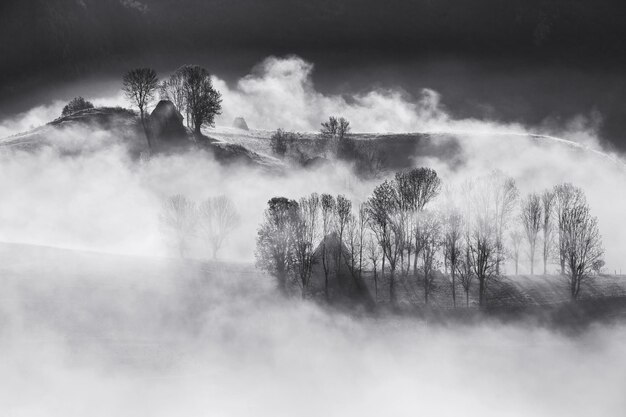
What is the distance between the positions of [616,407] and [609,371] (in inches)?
248

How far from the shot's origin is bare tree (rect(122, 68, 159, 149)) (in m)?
122

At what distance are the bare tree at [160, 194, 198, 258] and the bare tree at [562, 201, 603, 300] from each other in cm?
5185

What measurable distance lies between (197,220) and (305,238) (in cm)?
2096

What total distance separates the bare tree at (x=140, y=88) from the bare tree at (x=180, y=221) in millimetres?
33492

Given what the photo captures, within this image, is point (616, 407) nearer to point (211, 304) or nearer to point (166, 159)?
point (211, 304)

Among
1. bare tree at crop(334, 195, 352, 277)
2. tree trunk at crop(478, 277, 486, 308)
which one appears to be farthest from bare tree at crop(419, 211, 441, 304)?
bare tree at crop(334, 195, 352, 277)

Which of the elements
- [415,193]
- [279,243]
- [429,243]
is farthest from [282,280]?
[415,193]

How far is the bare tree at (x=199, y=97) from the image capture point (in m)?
126

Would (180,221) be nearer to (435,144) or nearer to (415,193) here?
(415,193)

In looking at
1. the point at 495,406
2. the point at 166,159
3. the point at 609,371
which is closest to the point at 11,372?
the point at 495,406

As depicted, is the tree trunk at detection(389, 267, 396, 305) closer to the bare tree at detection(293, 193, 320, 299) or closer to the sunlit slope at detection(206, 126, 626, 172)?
the bare tree at detection(293, 193, 320, 299)

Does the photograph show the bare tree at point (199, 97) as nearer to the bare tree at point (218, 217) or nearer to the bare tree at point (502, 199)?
the bare tree at point (218, 217)

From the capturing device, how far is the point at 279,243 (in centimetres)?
7788

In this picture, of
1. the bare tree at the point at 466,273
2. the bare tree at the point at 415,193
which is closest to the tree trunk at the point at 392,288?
the bare tree at the point at 415,193
